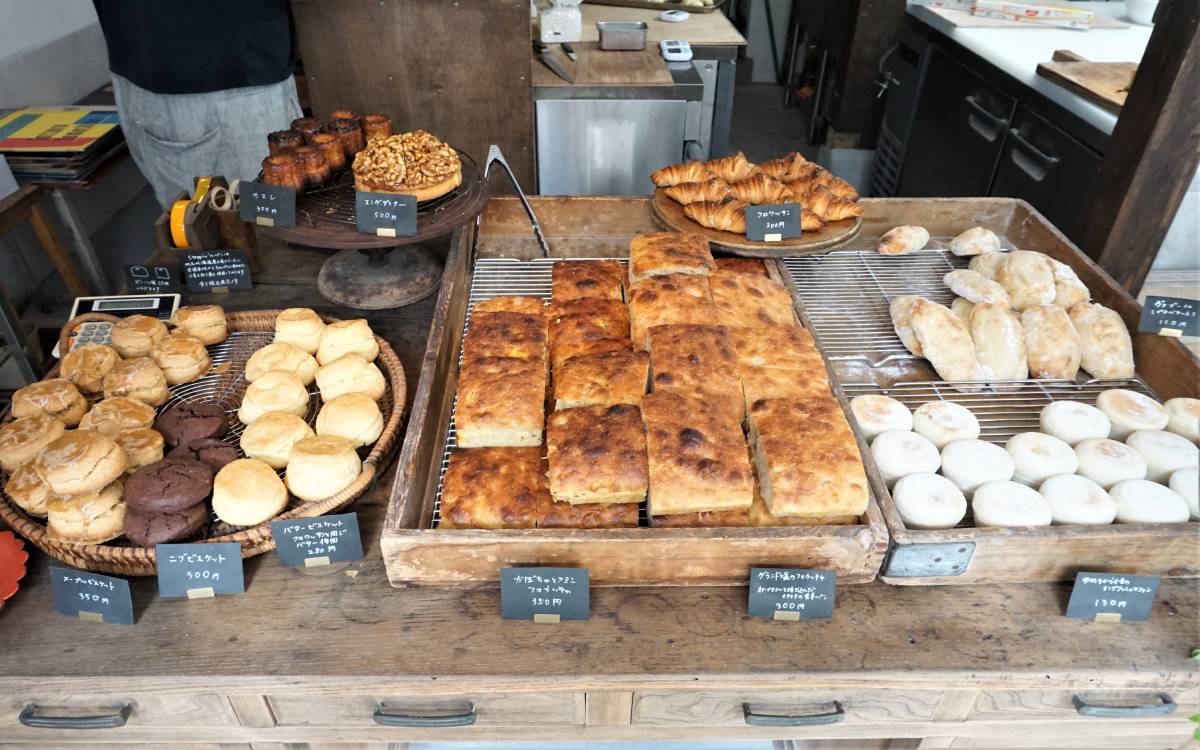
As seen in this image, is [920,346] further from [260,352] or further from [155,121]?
[155,121]

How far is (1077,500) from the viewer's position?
1.58 m

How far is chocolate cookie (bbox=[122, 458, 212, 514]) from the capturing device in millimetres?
1539

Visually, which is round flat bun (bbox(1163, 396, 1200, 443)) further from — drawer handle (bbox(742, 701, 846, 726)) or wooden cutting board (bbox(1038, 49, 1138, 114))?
wooden cutting board (bbox(1038, 49, 1138, 114))

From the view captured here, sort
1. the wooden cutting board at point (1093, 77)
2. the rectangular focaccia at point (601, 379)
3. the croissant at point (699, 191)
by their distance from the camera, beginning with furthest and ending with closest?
the wooden cutting board at point (1093, 77) < the croissant at point (699, 191) < the rectangular focaccia at point (601, 379)

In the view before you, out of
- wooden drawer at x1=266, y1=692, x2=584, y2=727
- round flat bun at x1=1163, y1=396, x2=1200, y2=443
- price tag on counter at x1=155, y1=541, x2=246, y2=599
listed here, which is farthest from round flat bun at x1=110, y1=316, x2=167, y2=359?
round flat bun at x1=1163, y1=396, x2=1200, y2=443

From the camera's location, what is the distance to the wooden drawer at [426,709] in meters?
1.49

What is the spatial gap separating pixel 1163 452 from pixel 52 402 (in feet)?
9.06

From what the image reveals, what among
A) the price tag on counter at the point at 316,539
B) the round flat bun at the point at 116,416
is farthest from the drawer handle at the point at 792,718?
the round flat bun at the point at 116,416

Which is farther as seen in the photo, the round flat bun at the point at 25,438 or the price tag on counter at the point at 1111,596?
the round flat bun at the point at 25,438

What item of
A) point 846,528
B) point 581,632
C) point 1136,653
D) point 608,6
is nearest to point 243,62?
point 581,632

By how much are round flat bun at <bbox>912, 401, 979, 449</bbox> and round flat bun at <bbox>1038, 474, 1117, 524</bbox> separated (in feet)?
0.70

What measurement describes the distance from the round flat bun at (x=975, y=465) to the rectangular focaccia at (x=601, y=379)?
760mm

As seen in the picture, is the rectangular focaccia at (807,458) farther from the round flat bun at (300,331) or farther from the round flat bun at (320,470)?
the round flat bun at (300,331)

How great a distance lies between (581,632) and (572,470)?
1.11 ft
